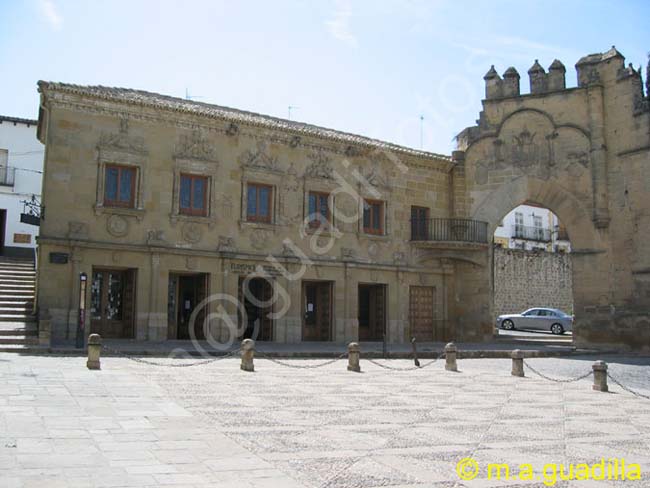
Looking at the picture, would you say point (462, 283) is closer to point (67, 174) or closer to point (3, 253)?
point (67, 174)

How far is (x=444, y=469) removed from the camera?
566cm

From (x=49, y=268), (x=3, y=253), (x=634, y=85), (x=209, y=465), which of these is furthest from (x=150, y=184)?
(x=634, y=85)

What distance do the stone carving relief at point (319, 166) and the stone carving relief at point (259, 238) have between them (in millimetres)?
2504

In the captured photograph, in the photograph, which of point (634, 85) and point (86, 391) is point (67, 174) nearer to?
point (86, 391)

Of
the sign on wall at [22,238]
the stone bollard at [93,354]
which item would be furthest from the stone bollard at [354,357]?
the sign on wall at [22,238]

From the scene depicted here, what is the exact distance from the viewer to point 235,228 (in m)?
19.8

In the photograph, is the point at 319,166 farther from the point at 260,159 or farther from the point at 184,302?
the point at 184,302

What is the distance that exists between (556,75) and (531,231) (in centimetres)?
2470

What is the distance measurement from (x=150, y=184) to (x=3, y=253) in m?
10.3

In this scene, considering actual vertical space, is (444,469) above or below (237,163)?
below

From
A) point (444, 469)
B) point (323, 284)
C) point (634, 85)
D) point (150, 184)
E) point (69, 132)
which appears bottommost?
point (444, 469)

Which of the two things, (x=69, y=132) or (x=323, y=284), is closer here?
(x=69, y=132)

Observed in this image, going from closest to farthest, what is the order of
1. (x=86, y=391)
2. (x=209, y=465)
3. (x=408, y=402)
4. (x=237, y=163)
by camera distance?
(x=209, y=465) < (x=86, y=391) < (x=408, y=402) < (x=237, y=163)

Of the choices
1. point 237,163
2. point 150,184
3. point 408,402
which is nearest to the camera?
point 408,402
